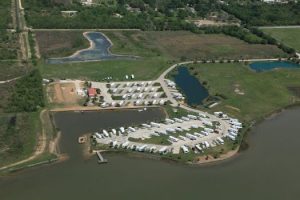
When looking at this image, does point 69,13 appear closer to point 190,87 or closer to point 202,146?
point 190,87

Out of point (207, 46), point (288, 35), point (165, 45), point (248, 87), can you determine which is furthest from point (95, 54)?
point (288, 35)

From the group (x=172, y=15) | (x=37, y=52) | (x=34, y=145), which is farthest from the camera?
(x=172, y=15)

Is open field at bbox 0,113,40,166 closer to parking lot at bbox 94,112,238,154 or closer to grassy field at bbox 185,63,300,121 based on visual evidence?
parking lot at bbox 94,112,238,154

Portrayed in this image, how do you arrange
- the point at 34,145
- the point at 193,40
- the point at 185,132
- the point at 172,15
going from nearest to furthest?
the point at 34,145 → the point at 185,132 → the point at 193,40 → the point at 172,15

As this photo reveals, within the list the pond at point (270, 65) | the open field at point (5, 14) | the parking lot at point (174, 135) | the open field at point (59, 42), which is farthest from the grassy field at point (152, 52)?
the parking lot at point (174, 135)

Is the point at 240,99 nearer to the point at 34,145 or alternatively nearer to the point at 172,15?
the point at 34,145

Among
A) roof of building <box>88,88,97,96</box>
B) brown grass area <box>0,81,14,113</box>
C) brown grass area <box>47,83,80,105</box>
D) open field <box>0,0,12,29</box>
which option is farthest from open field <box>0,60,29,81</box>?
open field <box>0,0,12,29</box>

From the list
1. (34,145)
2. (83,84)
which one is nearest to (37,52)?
(83,84)
